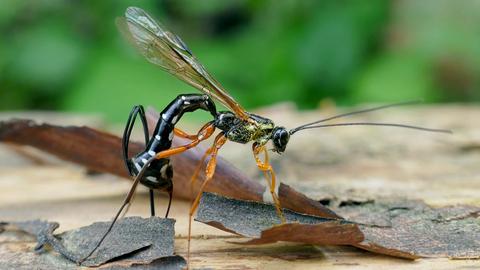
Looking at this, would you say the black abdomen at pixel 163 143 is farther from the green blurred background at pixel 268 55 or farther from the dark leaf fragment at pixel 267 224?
the green blurred background at pixel 268 55

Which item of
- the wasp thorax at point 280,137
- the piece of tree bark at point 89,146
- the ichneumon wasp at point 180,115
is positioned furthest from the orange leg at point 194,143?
the wasp thorax at point 280,137

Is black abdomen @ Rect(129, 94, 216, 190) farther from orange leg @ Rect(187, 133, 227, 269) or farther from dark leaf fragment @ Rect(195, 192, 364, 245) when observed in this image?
dark leaf fragment @ Rect(195, 192, 364, 245)

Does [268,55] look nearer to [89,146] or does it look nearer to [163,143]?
[89,146]

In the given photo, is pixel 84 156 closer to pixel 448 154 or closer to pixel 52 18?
pixel 448 154

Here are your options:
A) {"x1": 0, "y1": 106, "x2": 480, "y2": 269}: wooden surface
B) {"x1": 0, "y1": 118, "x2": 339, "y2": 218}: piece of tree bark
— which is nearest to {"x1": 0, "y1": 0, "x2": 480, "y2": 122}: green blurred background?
{"x1": 0, "y1": 106, "x2": 480, "y2": 269}: wooden surface

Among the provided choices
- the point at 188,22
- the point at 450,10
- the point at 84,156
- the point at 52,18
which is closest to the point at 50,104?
the point at 52,18
